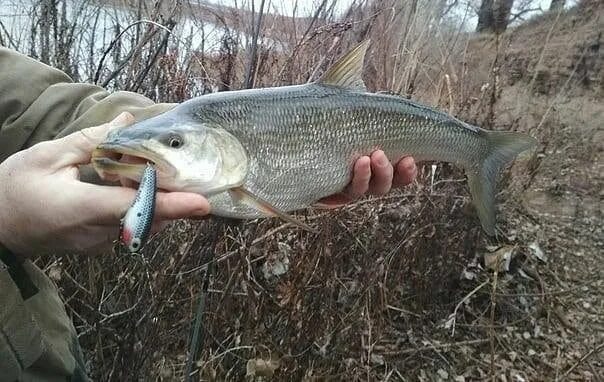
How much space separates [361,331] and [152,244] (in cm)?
124

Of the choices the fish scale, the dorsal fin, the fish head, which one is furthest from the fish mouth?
the dorsal fin

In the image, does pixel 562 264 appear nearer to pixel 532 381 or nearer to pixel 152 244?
pixel 532 381

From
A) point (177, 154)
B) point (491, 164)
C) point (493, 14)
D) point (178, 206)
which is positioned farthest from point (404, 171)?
point (493, 14)

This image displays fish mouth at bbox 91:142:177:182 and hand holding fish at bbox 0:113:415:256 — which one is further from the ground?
fish mouth at bbox 91:142:177:182

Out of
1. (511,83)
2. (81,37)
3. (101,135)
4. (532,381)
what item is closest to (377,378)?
(532,381)

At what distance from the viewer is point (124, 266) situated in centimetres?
265

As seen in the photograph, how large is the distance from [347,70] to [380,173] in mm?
382

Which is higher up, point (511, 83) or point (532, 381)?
point (511, 83)

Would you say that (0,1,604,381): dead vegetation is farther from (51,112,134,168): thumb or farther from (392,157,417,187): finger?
(51,112,134,168): thumb

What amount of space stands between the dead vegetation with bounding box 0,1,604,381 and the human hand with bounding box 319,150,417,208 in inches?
27.4

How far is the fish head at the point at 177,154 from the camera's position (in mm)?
1359

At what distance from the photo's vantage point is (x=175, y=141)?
1491 millimetres

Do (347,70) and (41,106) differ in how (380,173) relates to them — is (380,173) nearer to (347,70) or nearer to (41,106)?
(347,70)

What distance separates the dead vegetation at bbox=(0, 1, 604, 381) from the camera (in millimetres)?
2654
